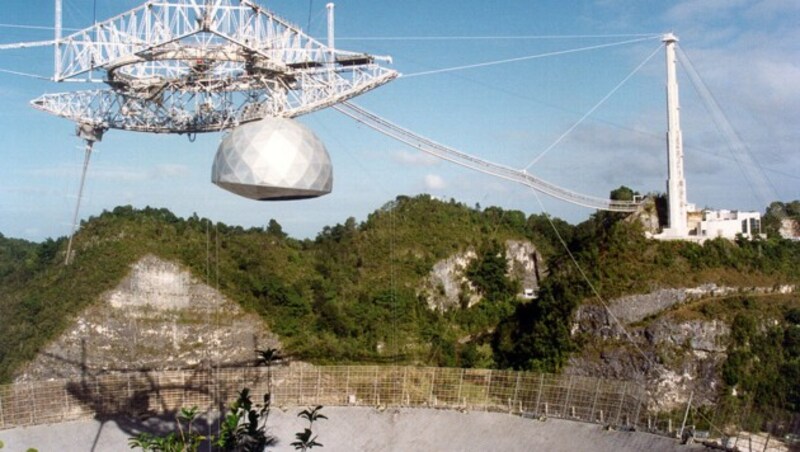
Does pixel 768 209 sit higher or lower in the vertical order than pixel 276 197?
higher

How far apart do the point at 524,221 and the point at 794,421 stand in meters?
29.2

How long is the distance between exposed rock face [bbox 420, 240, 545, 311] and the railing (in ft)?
56.7

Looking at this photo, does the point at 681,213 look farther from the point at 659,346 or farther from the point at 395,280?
the point at 395,280

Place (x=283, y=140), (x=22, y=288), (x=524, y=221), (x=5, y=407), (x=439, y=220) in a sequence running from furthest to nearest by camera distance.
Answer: (x=524, y=221)
(x=439, y=220)
(x=22, y=288)
(x=5, y=407)
(x=283, y=140)

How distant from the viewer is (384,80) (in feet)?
56.5

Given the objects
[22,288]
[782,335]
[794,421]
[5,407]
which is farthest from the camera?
[22,288]

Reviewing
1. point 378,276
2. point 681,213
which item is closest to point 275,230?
point 378,276

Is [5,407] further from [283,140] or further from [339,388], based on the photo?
[283,140]

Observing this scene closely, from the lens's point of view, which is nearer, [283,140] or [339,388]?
[283,140]

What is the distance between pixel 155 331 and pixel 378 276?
1154 centimetres

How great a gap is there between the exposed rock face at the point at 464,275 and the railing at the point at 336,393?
17.3 meters

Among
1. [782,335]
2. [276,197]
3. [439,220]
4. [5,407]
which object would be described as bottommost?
[5,407]

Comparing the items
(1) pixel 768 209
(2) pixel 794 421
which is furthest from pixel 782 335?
(1) pixel 768 209

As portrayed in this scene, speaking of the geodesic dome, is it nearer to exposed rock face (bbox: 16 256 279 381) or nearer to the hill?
exposed rock face (bbox: 16 256 279 381)
